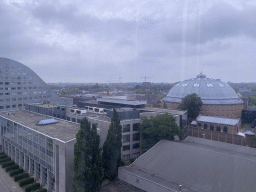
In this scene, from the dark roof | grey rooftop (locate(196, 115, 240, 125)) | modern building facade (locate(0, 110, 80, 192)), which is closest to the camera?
the dark roof

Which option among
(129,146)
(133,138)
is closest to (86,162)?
(129,146)

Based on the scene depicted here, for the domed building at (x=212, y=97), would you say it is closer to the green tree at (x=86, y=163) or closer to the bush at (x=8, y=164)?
the green tree at (x=86, y=163)

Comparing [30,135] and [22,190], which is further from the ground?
[30,135]

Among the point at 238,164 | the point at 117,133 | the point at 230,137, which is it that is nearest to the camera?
the point at 238,164

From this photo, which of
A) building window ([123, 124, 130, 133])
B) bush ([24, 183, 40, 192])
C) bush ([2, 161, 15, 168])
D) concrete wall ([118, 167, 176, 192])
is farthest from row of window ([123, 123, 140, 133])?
bush ([2, 161, 15, 168])

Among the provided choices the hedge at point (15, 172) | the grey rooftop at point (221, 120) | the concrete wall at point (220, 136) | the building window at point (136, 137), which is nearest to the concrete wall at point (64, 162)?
the hedge at point (15, 172)

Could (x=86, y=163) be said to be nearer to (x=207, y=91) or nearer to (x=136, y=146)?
(x=136, y=146)

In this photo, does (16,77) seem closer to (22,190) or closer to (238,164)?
(22,190)

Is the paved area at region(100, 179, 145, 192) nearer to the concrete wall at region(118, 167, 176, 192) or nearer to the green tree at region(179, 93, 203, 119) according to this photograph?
the concrete wall at region(118, 167, 176, 192)

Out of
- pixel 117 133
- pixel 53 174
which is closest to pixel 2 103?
pixel 53 174
